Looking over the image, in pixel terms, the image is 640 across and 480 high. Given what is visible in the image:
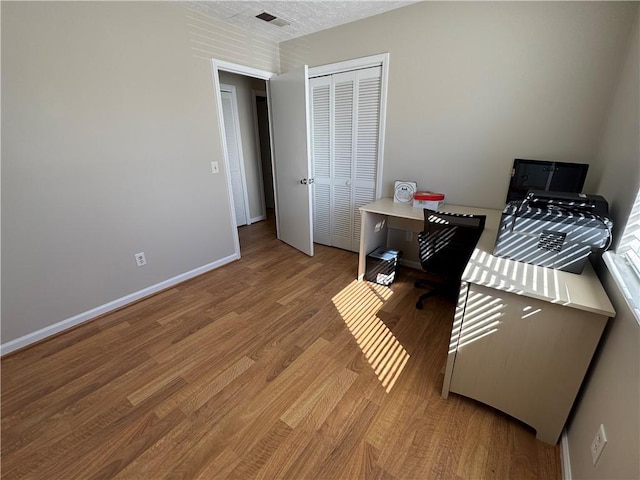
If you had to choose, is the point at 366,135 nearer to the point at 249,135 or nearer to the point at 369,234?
the point at 369,234

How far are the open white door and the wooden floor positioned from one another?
1.22 metres

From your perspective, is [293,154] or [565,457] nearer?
[565,457]

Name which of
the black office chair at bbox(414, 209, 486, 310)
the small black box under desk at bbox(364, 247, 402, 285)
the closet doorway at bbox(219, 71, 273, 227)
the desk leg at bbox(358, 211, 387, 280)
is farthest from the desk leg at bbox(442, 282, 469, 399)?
the closet doorway at bbox(219, 71, 273, 227)

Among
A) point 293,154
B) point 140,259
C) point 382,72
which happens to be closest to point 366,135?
point 382,72

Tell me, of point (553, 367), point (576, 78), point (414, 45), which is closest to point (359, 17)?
point (414, 45)

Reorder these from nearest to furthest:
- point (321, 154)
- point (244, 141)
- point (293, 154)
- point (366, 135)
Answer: point (366, 135) < point (293, 154) < point (321, 154) < point (244, 141)

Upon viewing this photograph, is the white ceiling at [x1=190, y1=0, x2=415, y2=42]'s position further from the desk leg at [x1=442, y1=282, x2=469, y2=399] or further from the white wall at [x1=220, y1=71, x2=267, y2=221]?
the desk leg at [x1=442, y1=282, x2=469, y2=399]

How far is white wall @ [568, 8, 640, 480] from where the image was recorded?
0.85 meters

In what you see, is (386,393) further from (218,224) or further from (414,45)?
(414,45)

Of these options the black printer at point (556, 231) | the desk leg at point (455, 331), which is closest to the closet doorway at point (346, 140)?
the black printer at point (556, 231)

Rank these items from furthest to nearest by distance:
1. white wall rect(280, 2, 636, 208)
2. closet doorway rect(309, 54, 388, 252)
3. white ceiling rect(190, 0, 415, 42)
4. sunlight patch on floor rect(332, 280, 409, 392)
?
closet doorway rect(309, 54, 388, 252)
white ceiling rect(190, 0, 415, 42)
white wall rect(280, 2, 636, 208)
sunlight patch on floor rect(332, 280, 409, 392)

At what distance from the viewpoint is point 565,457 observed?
1.23m

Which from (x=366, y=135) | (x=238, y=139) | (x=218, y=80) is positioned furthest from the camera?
(x=238, y=139)

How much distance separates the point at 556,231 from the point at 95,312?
3177mm
